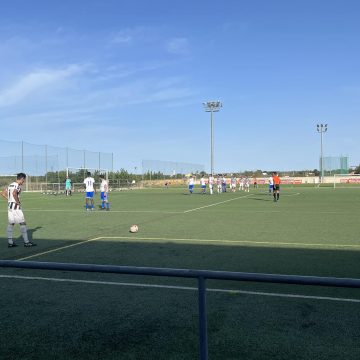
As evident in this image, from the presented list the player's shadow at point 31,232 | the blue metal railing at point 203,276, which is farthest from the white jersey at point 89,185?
the blue metal railing at point 203,276

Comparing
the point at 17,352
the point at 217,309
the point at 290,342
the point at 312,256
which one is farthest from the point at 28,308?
the point at 312,256

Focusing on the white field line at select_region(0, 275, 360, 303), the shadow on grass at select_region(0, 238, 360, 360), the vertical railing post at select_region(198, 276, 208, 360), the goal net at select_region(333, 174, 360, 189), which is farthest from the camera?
the goal net at select_region(333, 174, 360, 189)

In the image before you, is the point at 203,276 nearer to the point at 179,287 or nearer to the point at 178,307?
the point at 178,307

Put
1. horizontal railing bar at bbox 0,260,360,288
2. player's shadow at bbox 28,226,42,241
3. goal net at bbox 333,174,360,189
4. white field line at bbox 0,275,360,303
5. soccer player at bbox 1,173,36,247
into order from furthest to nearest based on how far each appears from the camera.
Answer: goal net at bbox 333,174,360,189, player's shadow at bbox 28,226,42,241, soccer player at bbox 1,173,36,247, white field line at bbox 0,275,360,303, horizontal railing bar at bbox 0,260,360,288

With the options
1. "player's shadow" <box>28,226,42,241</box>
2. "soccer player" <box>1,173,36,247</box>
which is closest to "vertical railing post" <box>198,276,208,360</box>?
"soccer player" <box>1,173,36,247</box>

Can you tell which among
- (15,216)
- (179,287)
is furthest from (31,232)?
(179,287)

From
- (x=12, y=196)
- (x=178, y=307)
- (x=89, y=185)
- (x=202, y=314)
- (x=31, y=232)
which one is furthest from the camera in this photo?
(x=89, y=185)

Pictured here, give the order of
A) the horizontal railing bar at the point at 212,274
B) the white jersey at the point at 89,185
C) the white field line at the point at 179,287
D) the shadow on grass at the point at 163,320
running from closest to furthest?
the horizontal railing bar at the point at 212,274
the shadow on grass at the point at 163,320
the white field line at the point at 179,287
the white jersey at the point at 89,185

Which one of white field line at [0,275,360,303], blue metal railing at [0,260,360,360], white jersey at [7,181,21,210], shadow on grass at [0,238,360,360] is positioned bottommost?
shadow on grass at [0,238,360,360]

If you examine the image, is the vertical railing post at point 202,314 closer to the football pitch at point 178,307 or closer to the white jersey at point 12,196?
the football pitch at point 178,307

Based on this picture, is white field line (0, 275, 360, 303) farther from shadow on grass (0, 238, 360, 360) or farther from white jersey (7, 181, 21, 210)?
white jersey (7, 181, 21, 210)

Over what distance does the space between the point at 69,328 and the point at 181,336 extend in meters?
1.32

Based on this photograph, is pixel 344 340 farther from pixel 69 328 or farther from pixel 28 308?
pixel 28 308

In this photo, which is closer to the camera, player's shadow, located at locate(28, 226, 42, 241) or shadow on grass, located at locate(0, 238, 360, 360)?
shadow on grass, located at locate(0, 238, 360, 360)
